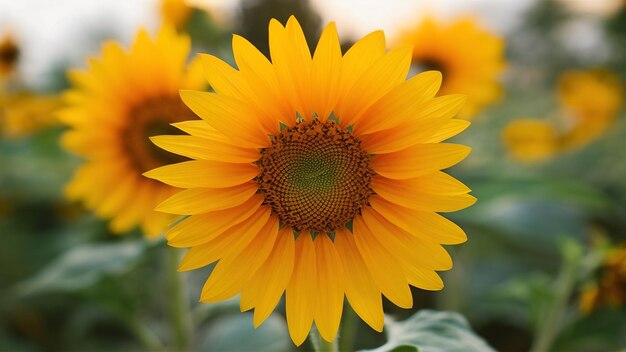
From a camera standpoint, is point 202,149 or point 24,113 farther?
point 24,113

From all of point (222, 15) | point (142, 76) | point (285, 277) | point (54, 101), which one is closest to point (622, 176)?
point (222, 15)

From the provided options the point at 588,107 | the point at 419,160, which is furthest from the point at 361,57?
the point at 588,107

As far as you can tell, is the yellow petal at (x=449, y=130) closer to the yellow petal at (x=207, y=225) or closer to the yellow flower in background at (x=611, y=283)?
the yellow petal at (x=207, y=225)

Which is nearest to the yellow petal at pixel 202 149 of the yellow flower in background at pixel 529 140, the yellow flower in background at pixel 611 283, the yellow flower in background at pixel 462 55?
the yellow flower in background at pixel 611 283

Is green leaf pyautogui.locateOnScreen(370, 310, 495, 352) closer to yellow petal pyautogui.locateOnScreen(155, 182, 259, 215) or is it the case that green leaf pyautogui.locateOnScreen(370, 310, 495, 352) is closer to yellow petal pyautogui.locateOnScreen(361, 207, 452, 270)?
yellow petal pyautogui.locateOnScreen(361, 207, 452, 270)

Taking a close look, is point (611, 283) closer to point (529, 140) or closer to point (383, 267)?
point (383, 267)

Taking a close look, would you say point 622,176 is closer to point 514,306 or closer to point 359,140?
point 514,306

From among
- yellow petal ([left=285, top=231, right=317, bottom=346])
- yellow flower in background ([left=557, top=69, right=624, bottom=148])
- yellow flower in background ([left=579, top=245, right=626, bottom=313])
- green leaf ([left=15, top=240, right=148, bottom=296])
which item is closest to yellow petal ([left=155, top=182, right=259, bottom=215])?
yellow petal ([left=285, top=231, right=317, bottom=346])
